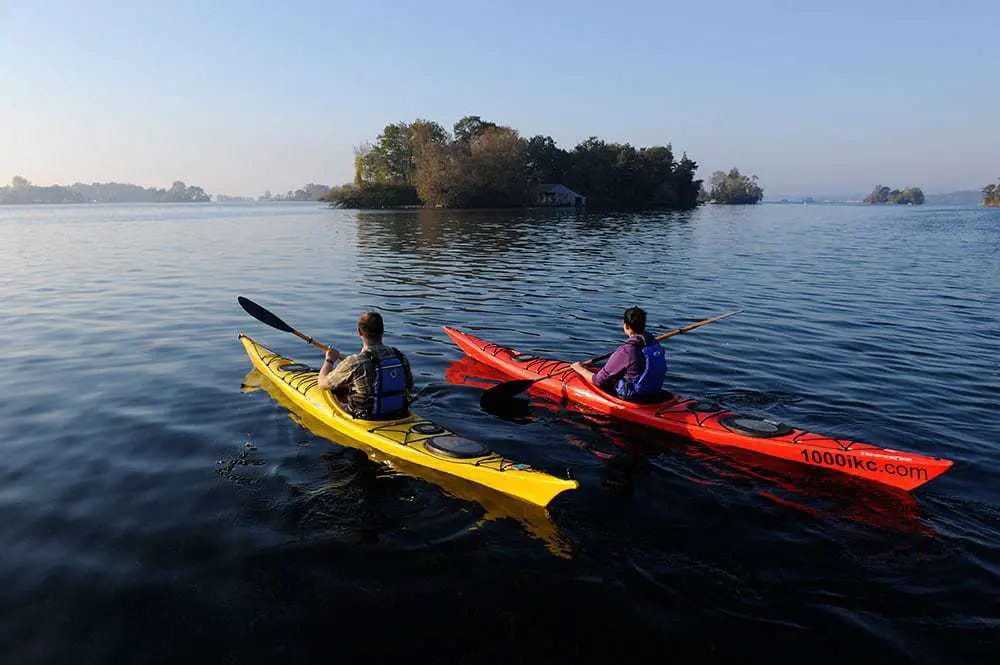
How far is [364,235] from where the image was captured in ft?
138

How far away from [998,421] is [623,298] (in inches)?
449

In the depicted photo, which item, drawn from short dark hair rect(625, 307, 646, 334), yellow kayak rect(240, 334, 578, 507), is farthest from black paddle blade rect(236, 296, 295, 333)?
short dark hair rect(625, 307, 646, 334)

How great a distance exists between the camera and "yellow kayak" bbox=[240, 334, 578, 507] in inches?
251

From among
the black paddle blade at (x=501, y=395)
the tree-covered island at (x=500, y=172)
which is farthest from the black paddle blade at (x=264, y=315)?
the tree-covered island at (x=500, y=172)

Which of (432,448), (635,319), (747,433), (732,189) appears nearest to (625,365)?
(635,319)

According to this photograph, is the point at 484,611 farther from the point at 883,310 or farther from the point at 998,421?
the point at 883,310

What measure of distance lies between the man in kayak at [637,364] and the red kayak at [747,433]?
0.61 ft

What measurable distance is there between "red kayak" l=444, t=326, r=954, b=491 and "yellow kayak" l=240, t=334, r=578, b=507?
285 centimetres

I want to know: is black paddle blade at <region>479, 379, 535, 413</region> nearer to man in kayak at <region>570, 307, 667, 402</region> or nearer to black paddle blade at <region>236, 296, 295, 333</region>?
man in kayak at <region>570, 307, 667, 402</region>

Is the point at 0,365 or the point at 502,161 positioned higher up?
the point at 502,161

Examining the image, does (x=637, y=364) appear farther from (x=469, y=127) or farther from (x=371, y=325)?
(x=469, y=127)

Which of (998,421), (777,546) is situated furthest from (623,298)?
(777,546)

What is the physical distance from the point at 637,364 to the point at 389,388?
11.8ft

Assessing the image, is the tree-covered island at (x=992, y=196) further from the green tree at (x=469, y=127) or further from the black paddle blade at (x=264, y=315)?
the black paddle blade at (x=264, y=315)
